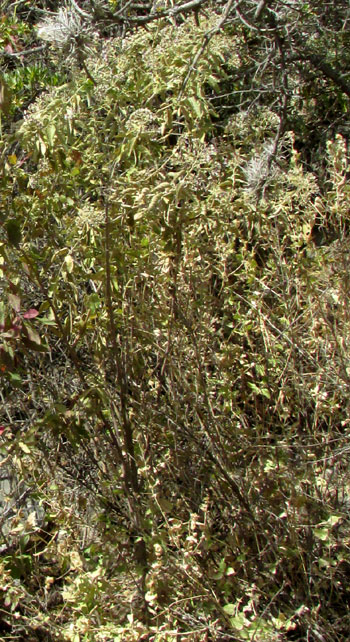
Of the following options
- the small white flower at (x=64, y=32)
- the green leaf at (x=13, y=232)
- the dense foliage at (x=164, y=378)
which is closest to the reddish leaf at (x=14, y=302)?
the dense foliage at (x=164, y=378)

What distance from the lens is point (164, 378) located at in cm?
306

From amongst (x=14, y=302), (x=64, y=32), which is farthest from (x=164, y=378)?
(x=64, y=32)

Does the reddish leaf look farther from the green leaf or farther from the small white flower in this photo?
the small white flower

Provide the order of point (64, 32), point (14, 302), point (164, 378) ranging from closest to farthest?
point (14, 302) < point (64, 32) < point (164, 378)

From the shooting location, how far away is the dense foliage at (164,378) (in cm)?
272

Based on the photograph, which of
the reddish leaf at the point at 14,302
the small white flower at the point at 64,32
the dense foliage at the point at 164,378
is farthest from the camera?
the small white flower at the point at 64,32

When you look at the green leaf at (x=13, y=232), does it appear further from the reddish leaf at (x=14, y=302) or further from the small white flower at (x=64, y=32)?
the small white flower at (x=64, y=32)

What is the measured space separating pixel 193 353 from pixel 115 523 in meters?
0.71

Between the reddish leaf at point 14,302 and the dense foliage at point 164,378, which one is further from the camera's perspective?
the dense foliage at point 164,378

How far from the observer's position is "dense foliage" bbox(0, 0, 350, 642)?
2719 mm

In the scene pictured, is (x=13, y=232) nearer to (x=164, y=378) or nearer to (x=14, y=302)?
(x=14, y=302)

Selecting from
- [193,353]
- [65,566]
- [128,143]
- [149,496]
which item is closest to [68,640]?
[65,566]

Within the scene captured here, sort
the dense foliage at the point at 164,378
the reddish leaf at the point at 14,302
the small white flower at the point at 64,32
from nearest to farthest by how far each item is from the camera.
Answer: the reddish leaf at the point at 14,302 < the dense foliage at the point at 164,378 < the small white flower at the point at 64,32

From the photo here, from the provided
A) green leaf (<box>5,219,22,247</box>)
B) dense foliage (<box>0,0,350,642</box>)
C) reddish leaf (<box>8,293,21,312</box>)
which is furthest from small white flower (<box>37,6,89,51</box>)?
reddish leaf (<box>8,293,21,312</box>)
